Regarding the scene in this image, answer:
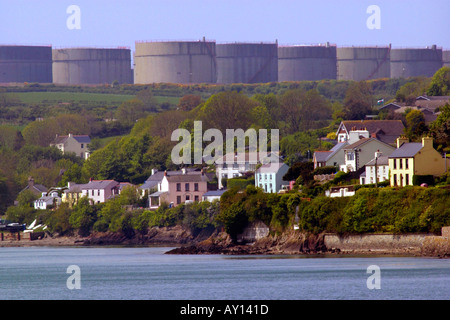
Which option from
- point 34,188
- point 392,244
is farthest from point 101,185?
point 392,244

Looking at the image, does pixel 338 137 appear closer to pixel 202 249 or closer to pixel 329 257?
pixel 202 249

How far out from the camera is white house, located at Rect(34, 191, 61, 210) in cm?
14825

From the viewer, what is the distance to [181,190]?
13325 centimetres

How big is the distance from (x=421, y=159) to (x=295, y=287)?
2587cm

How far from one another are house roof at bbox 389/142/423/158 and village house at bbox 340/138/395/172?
11.0 m

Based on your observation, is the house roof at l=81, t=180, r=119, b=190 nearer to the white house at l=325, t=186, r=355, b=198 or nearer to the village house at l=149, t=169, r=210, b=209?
the village house at l=149, t=169, r=210, b=209

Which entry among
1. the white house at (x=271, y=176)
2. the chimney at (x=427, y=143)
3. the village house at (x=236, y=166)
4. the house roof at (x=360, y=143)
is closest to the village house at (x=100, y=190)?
the village house at (x=236, y=166)

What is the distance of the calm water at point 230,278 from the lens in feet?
215

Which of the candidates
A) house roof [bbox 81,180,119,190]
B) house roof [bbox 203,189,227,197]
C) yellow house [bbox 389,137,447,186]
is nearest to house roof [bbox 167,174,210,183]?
house roof [bbox 203,189,227,197]

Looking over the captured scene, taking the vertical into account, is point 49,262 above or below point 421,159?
below

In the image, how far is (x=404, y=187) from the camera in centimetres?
8731

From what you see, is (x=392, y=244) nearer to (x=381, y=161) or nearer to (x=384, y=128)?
(x=381, y=161)

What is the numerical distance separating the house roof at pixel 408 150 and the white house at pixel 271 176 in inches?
1034
